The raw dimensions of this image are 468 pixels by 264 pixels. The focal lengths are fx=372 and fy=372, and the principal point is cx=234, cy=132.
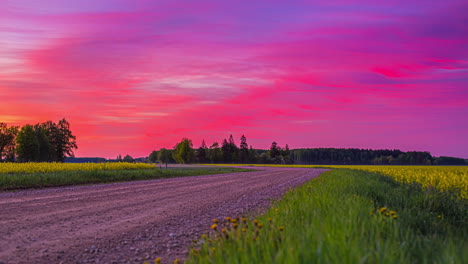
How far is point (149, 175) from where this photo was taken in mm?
35219

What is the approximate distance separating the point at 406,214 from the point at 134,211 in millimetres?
8199

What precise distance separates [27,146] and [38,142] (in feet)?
11.2

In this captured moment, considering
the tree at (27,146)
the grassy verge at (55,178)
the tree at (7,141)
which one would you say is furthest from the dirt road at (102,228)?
the tree at (7,141)

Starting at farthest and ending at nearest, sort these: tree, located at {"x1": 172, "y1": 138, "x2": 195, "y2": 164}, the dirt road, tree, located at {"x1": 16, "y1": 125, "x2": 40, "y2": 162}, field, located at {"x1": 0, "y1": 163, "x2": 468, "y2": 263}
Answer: tree, located at {"x1": 172, "y1": 138, "x2": 195, "y2": 164}, tree, located at {"x1": 16, "y1": 125, "x2": 40, "y2": 162}, the dirt road, field, located at {"x1": 0, "y1": 163, "x2": 468, "y2": 263}

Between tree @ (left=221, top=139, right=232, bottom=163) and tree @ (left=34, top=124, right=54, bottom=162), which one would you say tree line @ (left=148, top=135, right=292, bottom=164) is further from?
tree @ (left=34, top=124, right=54, bottom=162)

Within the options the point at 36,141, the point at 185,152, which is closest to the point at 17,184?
the point at 36,141

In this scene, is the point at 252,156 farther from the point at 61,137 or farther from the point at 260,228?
the point at 260,228

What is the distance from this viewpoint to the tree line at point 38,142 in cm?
8581

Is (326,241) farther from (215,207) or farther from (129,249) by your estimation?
(215,207)

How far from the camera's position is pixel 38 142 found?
88.4m

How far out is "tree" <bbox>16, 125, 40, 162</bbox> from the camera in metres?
85.1

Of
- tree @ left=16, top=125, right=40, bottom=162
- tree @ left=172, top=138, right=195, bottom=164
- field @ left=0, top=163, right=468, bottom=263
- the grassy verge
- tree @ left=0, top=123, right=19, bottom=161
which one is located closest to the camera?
field @ left=0, top=163, right=468, bottom=263

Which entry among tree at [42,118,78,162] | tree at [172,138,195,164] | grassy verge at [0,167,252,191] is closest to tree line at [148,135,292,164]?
tree at [172,138,195,164]

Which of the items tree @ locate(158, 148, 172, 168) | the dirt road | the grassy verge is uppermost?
tree @ locate(158, 148, 172, 168)
